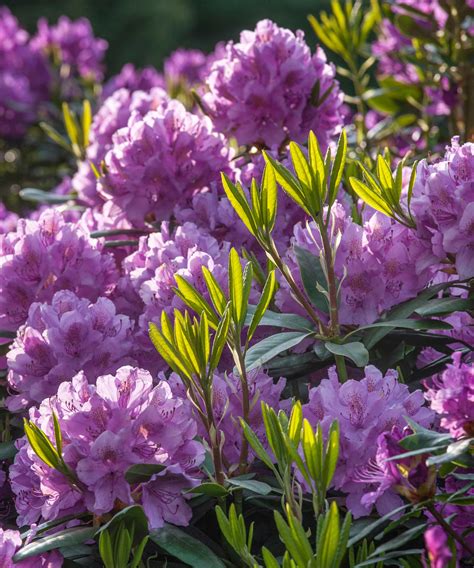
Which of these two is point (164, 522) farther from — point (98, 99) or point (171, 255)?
point (98, 99)

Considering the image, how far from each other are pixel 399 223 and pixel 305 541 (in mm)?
574

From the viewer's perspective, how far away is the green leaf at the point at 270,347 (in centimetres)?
134

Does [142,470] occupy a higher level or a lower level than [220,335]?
lower

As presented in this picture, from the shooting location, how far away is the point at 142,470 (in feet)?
4.17

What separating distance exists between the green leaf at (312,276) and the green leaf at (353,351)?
9cm

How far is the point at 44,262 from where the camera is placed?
5.82ft

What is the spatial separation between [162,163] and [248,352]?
658 mm

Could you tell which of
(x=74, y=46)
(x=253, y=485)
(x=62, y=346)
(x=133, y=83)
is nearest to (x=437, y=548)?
(x=253, y=485)

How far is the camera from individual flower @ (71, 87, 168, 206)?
2.27m

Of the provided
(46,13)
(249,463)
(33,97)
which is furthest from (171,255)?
(46,13)

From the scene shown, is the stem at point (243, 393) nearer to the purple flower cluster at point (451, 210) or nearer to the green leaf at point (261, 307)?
the green leaf at point (261, 307)

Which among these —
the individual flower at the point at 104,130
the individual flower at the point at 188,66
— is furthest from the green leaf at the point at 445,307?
the individual flower at the point at 188,66

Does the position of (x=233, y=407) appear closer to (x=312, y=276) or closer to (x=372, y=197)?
(x=312, y=276)

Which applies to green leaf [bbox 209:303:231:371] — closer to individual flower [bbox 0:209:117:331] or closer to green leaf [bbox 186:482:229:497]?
green leaf [bbox 186:482:229:497]
